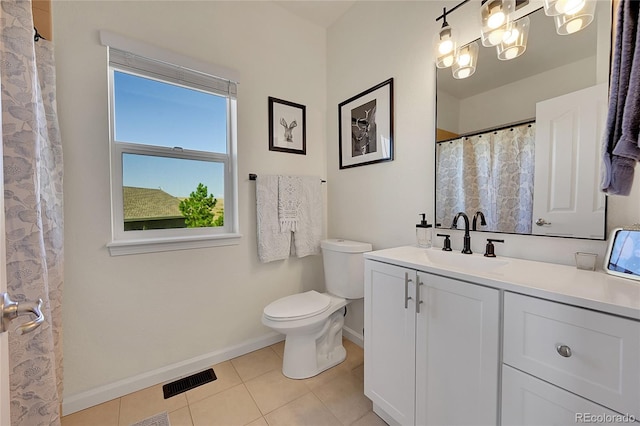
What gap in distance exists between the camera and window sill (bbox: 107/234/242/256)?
149 cm

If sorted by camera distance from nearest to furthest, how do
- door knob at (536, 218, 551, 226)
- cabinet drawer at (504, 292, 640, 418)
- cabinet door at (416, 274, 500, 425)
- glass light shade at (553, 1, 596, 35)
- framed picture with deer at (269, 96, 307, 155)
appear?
cabinet drawer at (504, 292, 640, 418)
cabinet door at (416, 274, 500, 425)
glass light shade at (553, 1, 596, 35)
door knob at (536, 218, 551, 226)
framed picture with deer at (269, 96, 307, 155)

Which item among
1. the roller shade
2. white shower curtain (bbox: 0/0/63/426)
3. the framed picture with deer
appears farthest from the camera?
the framed picture with deer

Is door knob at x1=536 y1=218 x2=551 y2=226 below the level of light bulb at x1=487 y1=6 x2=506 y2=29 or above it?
below

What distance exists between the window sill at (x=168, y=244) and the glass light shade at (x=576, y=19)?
2.05 m

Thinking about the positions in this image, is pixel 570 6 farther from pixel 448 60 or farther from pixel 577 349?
pixel 577 349

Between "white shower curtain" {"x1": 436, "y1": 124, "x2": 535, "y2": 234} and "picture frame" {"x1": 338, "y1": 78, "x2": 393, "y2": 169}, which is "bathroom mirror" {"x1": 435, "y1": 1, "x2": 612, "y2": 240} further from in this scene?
"picture frame" {"x1": 338, "y1": 78, "x2": 393, "y2": 169}

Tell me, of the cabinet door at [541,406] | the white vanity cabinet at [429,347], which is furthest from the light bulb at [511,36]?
the cabinet door at [541,406]

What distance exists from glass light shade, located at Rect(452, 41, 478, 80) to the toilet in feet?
3.89

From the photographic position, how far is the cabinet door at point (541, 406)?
2.23 feet

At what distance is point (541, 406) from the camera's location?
0.77 meters

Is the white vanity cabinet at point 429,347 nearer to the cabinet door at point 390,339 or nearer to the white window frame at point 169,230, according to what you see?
the cabinet door at point 390,339

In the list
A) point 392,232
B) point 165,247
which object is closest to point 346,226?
point 392,232

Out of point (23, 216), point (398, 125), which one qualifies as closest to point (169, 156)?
point (23, 216)

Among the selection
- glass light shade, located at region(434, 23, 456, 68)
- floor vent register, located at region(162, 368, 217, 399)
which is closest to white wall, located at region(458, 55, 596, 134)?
glass light shade, located at region(434, 23, 456, 68)
